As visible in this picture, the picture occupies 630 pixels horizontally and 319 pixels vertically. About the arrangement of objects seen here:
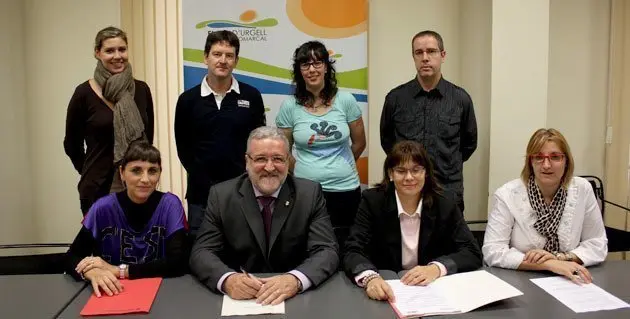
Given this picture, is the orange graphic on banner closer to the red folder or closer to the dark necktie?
the dark necktie

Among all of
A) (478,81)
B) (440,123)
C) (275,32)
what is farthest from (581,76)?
(275,32)

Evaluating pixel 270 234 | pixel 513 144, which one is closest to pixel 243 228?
pixel 270 234

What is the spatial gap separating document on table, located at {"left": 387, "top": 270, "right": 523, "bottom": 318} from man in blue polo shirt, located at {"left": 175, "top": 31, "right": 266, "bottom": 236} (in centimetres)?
109

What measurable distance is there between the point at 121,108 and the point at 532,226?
77.6 inches

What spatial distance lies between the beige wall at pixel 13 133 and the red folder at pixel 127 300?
2.18 meters

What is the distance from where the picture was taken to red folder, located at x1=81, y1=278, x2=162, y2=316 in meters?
1.70

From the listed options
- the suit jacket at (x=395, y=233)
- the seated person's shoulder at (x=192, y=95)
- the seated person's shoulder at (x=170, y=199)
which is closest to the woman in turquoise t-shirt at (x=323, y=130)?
the suit jacket at (x=395, y=233)

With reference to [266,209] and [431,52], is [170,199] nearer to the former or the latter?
[266,209]

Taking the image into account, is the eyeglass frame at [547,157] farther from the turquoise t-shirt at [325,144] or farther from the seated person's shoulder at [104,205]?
the seated person's shoulder at [104,205]

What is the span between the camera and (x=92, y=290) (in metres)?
1.91

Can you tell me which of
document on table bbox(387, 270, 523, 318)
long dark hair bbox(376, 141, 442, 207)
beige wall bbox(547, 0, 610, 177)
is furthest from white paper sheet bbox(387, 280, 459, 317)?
beige wall bbox(547, 0, 610, 177)

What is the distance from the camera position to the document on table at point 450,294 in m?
1.68

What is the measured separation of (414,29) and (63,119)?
2.71m

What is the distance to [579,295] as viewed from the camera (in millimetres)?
1800
